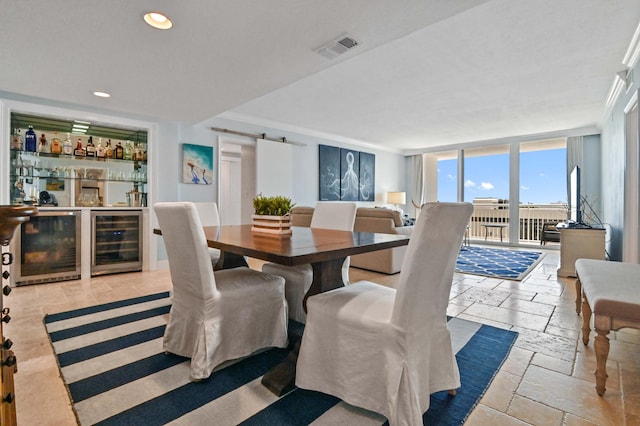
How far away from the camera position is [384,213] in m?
4.09

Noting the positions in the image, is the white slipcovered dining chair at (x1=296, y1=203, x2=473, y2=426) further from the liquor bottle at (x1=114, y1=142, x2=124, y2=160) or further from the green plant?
the liquor bottle at (x1=114, y1=142, x2=124, y2=160)

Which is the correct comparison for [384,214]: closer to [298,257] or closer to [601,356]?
[601,356]

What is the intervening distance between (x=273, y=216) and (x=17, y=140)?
3.53 m

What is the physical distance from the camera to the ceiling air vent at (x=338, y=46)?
7.10 ft

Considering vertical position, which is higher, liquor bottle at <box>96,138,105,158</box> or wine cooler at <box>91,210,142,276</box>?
liquor bottle at <box>96,138,105,158</box>

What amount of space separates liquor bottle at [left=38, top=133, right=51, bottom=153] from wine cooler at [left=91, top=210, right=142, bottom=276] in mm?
921

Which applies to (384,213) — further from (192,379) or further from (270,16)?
(192,379)

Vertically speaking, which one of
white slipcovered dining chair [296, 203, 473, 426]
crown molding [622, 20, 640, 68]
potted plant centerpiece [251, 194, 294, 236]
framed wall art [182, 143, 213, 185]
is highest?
crown molding [622, 20, 640, 68]

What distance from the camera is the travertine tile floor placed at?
142cm

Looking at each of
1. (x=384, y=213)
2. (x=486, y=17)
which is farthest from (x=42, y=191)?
(x=486, y=17)

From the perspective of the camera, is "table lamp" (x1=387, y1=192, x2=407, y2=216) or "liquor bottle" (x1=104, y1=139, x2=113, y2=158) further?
"table lamp" (x1=387, y1=192, x2=407, y2=216)

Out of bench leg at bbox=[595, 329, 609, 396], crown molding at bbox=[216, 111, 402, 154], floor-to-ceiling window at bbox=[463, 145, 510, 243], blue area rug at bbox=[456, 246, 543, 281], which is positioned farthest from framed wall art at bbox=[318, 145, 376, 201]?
bench leg at bbox=[595, 329, 609, 396]

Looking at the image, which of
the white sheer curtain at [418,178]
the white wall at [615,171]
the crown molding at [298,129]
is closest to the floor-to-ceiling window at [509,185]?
the white sheer curtain at [418,178]

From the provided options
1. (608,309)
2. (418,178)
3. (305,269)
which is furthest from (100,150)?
(418,178)
